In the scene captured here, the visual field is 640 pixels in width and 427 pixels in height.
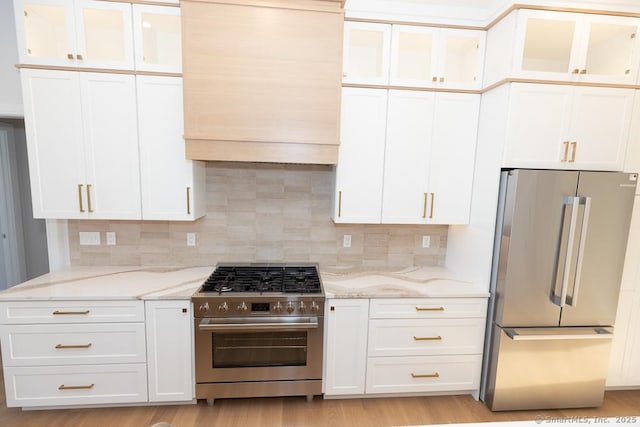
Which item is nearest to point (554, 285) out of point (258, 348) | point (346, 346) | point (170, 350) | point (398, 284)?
point (398, 284)

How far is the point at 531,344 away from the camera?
2.06 meters

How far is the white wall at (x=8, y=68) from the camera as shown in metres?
2.31

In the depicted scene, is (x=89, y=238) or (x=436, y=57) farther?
(x=89, y=238)

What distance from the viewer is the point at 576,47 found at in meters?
1.97

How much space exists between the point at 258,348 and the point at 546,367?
2.03 m

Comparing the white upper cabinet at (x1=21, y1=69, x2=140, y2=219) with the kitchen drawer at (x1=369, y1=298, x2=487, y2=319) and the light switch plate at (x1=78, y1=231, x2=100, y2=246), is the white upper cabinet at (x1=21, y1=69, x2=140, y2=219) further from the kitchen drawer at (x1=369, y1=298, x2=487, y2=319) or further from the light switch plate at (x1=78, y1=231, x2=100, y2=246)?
the kitchen drawer at (x1=369, y1=298, x2=487, y2=319)

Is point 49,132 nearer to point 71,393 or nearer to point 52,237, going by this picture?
point 52,237

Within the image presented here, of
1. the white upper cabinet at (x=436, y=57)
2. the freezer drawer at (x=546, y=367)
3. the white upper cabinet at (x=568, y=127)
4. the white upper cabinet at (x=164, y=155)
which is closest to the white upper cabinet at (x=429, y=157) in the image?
the white upper cabinet at (x=436, y=57)

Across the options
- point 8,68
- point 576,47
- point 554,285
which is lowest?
point 554,285

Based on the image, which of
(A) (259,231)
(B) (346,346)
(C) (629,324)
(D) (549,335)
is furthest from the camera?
(A) (259,231)

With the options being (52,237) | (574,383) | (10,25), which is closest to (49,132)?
(52,237)

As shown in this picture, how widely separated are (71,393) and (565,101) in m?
3.87

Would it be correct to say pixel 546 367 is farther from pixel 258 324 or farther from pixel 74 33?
pixel 74 33

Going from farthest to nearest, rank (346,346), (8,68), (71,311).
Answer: (8,68) < (346,346) < (71,311)
